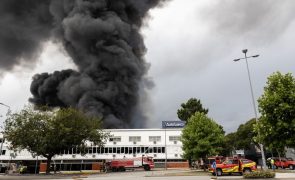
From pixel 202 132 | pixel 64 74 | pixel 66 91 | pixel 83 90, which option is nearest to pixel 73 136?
pixel 202 132

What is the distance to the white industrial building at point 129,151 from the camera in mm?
75000

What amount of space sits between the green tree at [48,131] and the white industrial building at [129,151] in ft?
66.7

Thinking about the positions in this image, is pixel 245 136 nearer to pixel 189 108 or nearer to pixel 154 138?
pixel 189 108

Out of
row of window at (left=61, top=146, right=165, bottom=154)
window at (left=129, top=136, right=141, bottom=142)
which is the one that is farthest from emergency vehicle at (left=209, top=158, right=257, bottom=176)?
window at (left=129, top=136, right=141, bottom=142)

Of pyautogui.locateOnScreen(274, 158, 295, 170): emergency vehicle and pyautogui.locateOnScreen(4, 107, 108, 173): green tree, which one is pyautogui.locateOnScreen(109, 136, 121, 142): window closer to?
pyautogui.locateOnScreen(4, 107, 108, 173): green tree

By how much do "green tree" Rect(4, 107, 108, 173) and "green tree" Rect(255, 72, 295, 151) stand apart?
3624 cm

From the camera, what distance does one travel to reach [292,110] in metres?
21.2

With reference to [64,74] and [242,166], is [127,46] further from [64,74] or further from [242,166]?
[242,166]

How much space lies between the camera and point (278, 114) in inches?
850

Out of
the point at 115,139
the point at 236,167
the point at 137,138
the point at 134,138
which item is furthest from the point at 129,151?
the point at 236,167

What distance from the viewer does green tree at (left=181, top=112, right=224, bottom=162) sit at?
43.9 meters

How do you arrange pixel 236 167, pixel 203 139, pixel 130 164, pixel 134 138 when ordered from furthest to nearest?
pixel 134 138
pixel 130 164
pixel 203 139
pixel 236 167

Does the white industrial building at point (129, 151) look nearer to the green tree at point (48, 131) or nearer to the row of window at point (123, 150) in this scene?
the row of window at point (123, 150)

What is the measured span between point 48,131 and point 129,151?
94.5 feet
